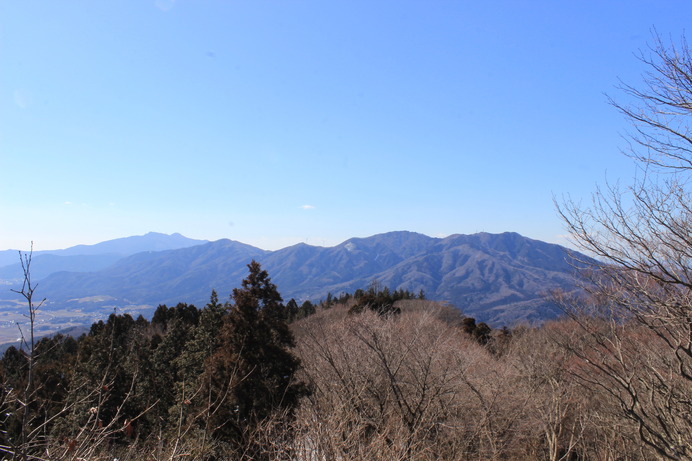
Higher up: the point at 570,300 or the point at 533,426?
the point at 570,300

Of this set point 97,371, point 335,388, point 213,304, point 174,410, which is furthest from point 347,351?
point 97,371

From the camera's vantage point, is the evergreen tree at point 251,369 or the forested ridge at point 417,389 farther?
the evergreen tree at point 251,369

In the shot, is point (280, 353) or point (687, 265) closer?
point (687, 265)

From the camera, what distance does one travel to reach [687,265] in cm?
589

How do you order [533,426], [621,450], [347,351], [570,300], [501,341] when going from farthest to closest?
1. [501,341]
2. [347,351]
3. [533,426]
4. [621,450]
5. [570,300]

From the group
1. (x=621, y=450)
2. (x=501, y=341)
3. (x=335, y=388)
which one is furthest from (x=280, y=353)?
(x=501, y=341)

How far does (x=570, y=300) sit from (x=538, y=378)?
11.5 meters

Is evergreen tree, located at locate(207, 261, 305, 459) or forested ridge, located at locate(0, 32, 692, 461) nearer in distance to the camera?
forested ridge, located at locate(0, 32, 692, 461)

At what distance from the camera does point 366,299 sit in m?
42.4

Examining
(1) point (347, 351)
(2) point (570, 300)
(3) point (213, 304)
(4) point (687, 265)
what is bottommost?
(1) point (347, 351)

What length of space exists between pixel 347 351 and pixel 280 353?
2.90 m

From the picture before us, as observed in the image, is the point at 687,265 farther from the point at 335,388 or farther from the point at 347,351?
the point at 347,351

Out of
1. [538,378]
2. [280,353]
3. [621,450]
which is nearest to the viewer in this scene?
[621,450]

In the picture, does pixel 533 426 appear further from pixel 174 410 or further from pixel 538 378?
pixel 174 410
